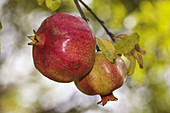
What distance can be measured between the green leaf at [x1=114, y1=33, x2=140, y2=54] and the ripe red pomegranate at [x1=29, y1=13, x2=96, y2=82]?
145 mm

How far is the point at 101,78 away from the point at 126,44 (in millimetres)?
169

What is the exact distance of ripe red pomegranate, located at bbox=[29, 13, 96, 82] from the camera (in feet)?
2.51

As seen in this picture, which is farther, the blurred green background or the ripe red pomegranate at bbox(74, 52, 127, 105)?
the blurred green background

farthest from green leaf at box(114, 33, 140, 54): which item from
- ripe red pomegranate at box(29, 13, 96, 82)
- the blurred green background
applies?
the blurred green background

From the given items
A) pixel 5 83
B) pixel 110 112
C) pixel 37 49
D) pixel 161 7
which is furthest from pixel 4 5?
pixel 37 49

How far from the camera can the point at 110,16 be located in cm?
323

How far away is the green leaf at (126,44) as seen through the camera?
92 centimetres

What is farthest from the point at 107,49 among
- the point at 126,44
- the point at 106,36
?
the point at 106,36

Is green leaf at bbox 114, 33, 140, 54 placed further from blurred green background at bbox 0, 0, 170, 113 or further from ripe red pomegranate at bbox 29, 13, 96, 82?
blurred green background at bbox 0, 0, 170, 113

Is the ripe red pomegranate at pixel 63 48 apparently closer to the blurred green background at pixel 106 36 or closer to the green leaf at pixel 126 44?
the green leaf at pixel 126 44

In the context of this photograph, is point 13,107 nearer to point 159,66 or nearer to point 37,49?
point 159,66

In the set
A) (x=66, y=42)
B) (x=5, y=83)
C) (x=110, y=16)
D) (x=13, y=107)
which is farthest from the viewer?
(x=13, y=107)

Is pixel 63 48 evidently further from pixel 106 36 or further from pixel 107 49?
pixel 106 36

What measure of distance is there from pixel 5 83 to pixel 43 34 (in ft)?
13.2
